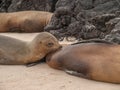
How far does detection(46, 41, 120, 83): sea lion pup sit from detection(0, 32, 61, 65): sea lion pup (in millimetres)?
297

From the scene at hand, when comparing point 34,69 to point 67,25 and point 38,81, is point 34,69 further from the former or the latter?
point 67,25

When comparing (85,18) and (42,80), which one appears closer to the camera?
(42,80)

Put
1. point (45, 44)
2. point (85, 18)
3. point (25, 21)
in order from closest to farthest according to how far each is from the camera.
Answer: point (45, 44), point (85, 18), point (25, 21)

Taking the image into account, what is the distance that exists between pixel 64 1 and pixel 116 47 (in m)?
3.97

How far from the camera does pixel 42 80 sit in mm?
5074

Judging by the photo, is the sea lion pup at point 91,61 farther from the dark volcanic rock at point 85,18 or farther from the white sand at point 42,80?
the dark volcanic rock at point 85,18

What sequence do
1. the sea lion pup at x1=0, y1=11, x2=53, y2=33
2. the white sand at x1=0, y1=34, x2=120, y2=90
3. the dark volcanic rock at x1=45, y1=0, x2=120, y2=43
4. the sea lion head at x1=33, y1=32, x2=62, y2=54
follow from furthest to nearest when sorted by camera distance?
1. the sea lion pup at x1=0, y1=11, x2=53, y2=33
2. the dark volcanic rock at x1=45, y1=0, x2=120, y2=43
3. the sea lion head at x1=33, y1=32, x2=62, y2=54
4. the white sand at x1=0, y1=34, x2=120, y2=90

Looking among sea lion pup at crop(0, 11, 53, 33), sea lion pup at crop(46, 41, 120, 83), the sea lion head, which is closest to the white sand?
sea lion pup at crop(46, 41, 120, 83)

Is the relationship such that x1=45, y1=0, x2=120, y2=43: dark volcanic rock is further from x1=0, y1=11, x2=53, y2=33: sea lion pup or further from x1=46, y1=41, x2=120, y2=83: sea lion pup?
x1=46, y1=41, x2=120, y2=83: sea lion pup

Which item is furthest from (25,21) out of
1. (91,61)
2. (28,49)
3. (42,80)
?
(91,61)

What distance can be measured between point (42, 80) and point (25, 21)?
5056mm

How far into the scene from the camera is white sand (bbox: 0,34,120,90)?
4.71m

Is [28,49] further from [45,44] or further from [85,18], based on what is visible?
[85,18]

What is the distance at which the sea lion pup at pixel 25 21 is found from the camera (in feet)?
32.1
